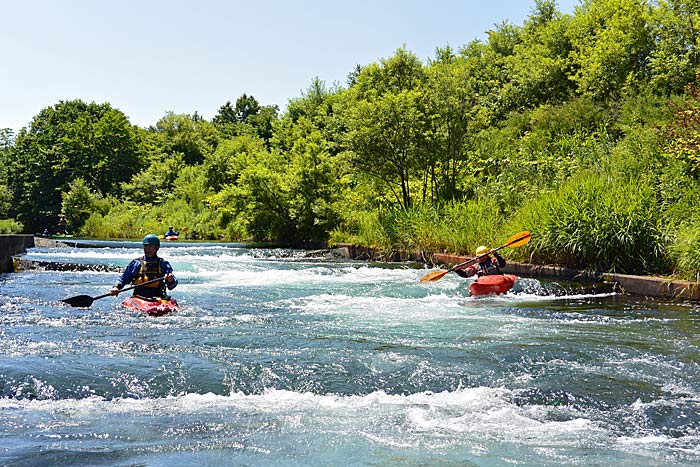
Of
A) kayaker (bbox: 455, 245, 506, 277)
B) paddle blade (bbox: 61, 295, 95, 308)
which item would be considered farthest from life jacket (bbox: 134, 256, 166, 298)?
kayaker (bbox: 455, 245, 506, 277)

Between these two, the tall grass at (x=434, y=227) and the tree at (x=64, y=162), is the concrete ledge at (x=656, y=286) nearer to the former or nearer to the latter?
the tall grass at (x=434, y=227)

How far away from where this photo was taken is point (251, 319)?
8203mm

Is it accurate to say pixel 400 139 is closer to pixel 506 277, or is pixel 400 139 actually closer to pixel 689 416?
pixel 506 277

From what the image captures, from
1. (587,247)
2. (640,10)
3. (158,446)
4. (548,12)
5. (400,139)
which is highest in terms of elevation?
(548,12)

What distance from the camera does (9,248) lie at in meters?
16.6

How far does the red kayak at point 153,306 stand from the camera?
27.3 feet

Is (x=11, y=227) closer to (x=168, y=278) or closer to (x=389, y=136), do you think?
(x=389, y=136)

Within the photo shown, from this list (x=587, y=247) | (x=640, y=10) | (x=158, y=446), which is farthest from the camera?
(x=640, y=10)

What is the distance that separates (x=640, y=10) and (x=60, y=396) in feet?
84.5

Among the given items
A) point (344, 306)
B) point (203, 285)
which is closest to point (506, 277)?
point (344, 306)

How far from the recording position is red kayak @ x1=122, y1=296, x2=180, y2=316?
27.3 feet

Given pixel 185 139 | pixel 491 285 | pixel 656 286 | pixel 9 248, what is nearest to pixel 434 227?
pixel 491 285

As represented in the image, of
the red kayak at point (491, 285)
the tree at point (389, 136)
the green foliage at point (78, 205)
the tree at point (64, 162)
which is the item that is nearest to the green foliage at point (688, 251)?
the red kayak at point (491, 285)

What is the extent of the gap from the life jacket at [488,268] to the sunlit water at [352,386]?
1687 mm
